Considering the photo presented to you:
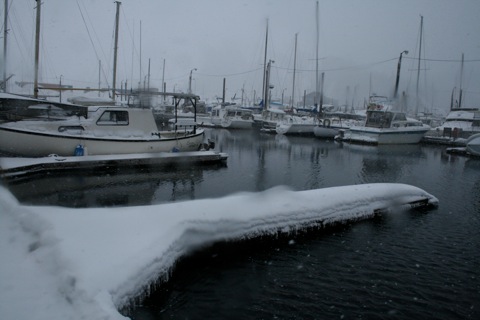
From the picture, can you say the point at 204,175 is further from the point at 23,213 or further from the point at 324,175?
the point at 23,213

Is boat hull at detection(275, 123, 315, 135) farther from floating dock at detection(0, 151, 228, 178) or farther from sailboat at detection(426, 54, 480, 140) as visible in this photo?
floating dock at detection(0, 151, 228, 178)

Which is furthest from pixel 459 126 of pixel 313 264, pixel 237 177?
pixel 313 264

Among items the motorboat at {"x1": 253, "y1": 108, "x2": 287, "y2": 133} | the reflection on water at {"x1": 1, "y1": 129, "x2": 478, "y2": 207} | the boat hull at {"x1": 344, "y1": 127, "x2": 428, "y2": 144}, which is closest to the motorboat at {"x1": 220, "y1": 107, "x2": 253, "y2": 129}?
the motorboat at {"x1": 253, "y1": 108, "x2": 287, "y2": 133}

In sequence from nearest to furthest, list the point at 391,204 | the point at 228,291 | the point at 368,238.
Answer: the point at 228,291 < the point at 368,238 < the point at 391,204

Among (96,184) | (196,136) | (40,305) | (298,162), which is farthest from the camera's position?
(298,162)

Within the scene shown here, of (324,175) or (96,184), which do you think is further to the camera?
(324,175)

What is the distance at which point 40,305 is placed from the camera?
452cm

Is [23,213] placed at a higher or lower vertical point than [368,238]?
higher

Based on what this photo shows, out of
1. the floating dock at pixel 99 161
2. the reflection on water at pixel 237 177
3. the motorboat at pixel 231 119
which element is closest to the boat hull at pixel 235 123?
the motorboat at pixel 231 119

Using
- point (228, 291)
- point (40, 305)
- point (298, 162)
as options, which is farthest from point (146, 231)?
point (298, 162)

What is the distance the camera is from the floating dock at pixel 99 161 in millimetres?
13728

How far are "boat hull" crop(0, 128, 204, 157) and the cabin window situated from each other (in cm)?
89

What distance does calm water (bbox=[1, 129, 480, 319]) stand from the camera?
21.0ft

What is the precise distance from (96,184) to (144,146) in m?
3.96
